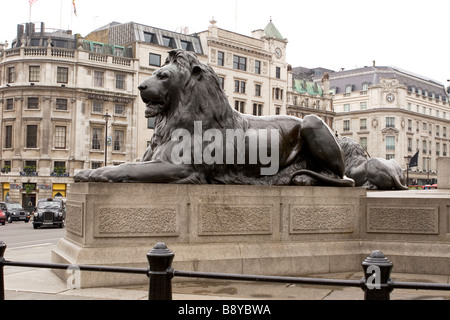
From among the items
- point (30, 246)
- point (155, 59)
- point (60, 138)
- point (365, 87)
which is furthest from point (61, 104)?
point (365, 87)

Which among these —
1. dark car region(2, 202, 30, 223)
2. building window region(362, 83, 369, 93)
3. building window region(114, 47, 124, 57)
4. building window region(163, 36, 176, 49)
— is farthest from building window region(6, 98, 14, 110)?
building window region(362, 83, 369, 93)

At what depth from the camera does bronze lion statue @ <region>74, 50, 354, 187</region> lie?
7449 mm

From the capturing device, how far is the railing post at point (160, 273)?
4.38 metres

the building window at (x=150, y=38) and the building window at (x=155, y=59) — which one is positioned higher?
the building window at (x=150, y=38)

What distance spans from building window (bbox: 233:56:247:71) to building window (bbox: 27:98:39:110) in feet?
84.8

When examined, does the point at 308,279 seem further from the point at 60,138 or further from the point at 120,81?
the point at 120,81

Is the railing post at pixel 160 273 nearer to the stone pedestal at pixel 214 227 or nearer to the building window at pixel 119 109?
the stone pedestal at pixel 214 227

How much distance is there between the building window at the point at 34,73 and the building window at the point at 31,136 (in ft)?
15.8

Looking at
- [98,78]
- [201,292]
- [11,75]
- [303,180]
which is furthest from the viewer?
[98,78]

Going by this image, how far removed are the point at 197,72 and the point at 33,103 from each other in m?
49.3

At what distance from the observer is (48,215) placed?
1161 inches

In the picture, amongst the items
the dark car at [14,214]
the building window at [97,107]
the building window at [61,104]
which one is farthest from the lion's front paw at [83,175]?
the building window at [97,107]
